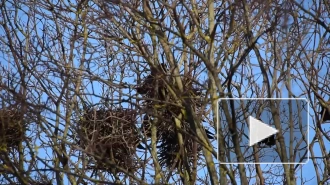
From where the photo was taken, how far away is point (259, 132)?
5625 mm

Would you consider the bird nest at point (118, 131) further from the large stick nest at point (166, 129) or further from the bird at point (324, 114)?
the bird at point (324, 114)

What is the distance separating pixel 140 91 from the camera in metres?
7.24

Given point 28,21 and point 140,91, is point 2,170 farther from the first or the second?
point 28,21

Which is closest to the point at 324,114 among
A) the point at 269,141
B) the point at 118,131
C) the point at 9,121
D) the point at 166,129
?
the point at 269,141

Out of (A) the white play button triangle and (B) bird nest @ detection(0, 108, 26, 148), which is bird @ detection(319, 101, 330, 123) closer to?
(A) the white play button triangle

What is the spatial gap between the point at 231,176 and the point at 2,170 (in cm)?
171
